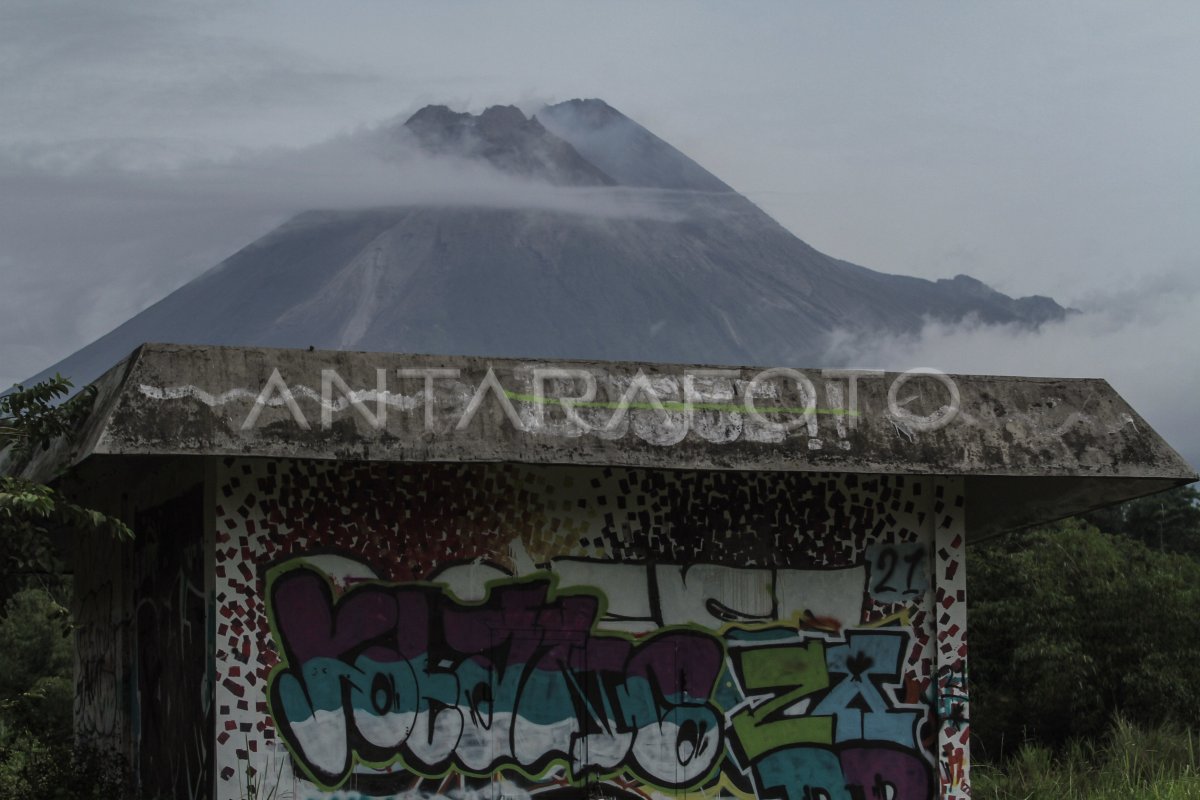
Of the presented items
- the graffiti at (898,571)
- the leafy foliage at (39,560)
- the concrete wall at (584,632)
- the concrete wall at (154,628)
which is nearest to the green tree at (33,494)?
the leafy foliage at (39,560)

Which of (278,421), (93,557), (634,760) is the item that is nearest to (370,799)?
(634,760)

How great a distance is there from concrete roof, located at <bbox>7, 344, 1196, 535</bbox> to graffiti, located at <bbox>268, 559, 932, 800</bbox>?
1051 millimetres

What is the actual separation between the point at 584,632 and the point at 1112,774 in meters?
6.33

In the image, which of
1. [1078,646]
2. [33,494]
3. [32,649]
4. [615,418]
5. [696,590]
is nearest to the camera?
[33,494]

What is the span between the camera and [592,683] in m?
10.4

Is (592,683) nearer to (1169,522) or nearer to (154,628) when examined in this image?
(154,628)

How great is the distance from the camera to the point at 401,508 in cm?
1022

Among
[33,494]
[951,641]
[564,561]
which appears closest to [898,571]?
Result: [951,641]

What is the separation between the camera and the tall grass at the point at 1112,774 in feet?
41.0

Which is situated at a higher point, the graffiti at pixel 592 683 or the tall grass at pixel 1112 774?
the graffiti at pixel 592 683

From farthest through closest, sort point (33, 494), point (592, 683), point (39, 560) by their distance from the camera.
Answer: point (39, 560), point (592, 683), point (33, 494)

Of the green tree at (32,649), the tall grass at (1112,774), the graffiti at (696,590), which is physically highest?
the graffiti at (696,590)

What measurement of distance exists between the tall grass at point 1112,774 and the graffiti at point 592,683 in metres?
2.68

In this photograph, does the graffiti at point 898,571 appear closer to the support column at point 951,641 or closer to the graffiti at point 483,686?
the support column at point 951,641
